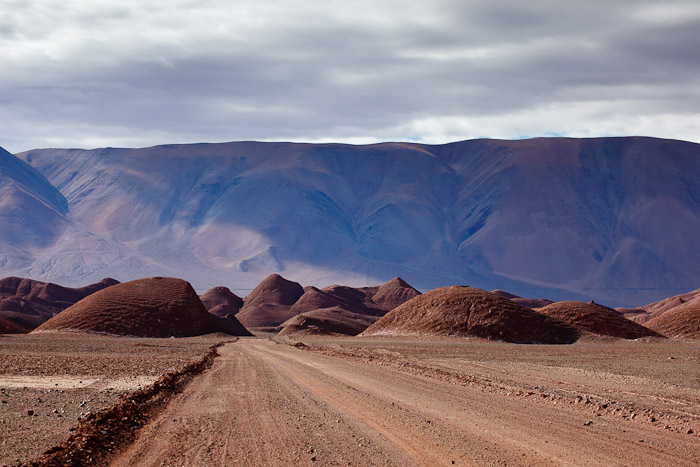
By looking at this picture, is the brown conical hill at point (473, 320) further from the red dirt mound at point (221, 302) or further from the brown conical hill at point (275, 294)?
the red dirt mound at point (221, 302)

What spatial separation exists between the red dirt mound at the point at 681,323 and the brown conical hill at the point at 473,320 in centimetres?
1351

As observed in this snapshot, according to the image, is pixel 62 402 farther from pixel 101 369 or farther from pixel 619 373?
pixel 619 373

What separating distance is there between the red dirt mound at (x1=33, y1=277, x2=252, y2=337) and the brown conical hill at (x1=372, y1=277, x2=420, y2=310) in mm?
54098

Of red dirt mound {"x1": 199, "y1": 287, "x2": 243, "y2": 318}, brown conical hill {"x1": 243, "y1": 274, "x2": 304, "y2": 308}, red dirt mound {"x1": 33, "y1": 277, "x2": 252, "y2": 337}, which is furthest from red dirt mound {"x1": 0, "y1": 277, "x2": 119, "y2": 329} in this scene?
red dirt mound {"x1": 33, "y1": 277, "x2": 252, "y2": 337}

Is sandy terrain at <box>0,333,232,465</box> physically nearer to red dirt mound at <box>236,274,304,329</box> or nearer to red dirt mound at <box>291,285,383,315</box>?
red dirt mound at <box>236,274,304,329</box>

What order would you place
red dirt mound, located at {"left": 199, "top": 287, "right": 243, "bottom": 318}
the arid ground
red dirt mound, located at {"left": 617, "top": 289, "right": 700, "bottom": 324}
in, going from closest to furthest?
the arid ground, red dirt mound, located at {"left": 617, "top": 289, "right": 700, "bottom": 324}, red dirt mound, located at {"left": 199, "top": 287, "right": 243, "bottom": 318}

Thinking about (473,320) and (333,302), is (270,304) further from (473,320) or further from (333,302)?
(473,320)

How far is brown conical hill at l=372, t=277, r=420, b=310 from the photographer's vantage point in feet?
417

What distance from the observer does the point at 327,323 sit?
8256 centimetres

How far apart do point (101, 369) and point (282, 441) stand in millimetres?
16220

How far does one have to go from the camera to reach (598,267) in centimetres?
19850

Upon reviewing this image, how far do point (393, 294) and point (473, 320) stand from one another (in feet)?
240

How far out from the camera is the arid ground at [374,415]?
10.8 meters

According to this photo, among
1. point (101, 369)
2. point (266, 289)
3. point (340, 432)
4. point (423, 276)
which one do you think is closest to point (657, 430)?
point (340, 432)
